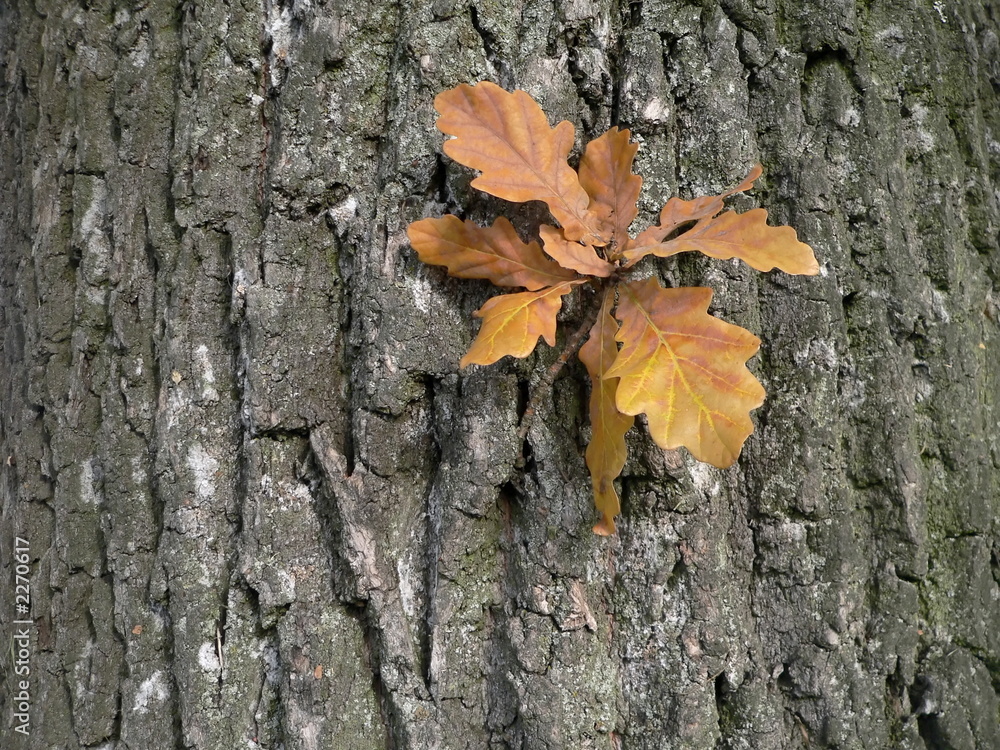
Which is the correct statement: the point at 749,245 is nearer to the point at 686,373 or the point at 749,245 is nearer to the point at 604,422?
the point at 686,373

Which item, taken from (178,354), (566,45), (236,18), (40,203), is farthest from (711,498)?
(40,203)

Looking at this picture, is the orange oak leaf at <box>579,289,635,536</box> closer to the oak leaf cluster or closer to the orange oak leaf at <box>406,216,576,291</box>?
the oak leaf cluster

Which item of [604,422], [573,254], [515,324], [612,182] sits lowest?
[604,422]

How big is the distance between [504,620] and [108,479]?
27.9 inches

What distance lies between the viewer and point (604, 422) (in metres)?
0.98

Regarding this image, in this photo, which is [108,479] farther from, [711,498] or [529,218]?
[711,498]

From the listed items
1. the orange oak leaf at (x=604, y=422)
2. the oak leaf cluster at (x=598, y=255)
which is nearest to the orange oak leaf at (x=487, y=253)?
the oak leaf cluster at (x=598, y=255)

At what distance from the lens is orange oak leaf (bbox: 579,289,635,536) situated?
978 mm

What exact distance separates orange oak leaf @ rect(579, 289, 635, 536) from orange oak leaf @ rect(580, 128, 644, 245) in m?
0.12

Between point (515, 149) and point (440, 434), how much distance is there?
17.9 inches

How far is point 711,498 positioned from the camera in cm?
110

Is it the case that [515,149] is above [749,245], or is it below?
above

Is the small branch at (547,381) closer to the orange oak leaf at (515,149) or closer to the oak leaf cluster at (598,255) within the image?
the oak leaf cluster at (598,255)

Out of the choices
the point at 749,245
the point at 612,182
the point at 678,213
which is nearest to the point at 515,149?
the point at 612,182
